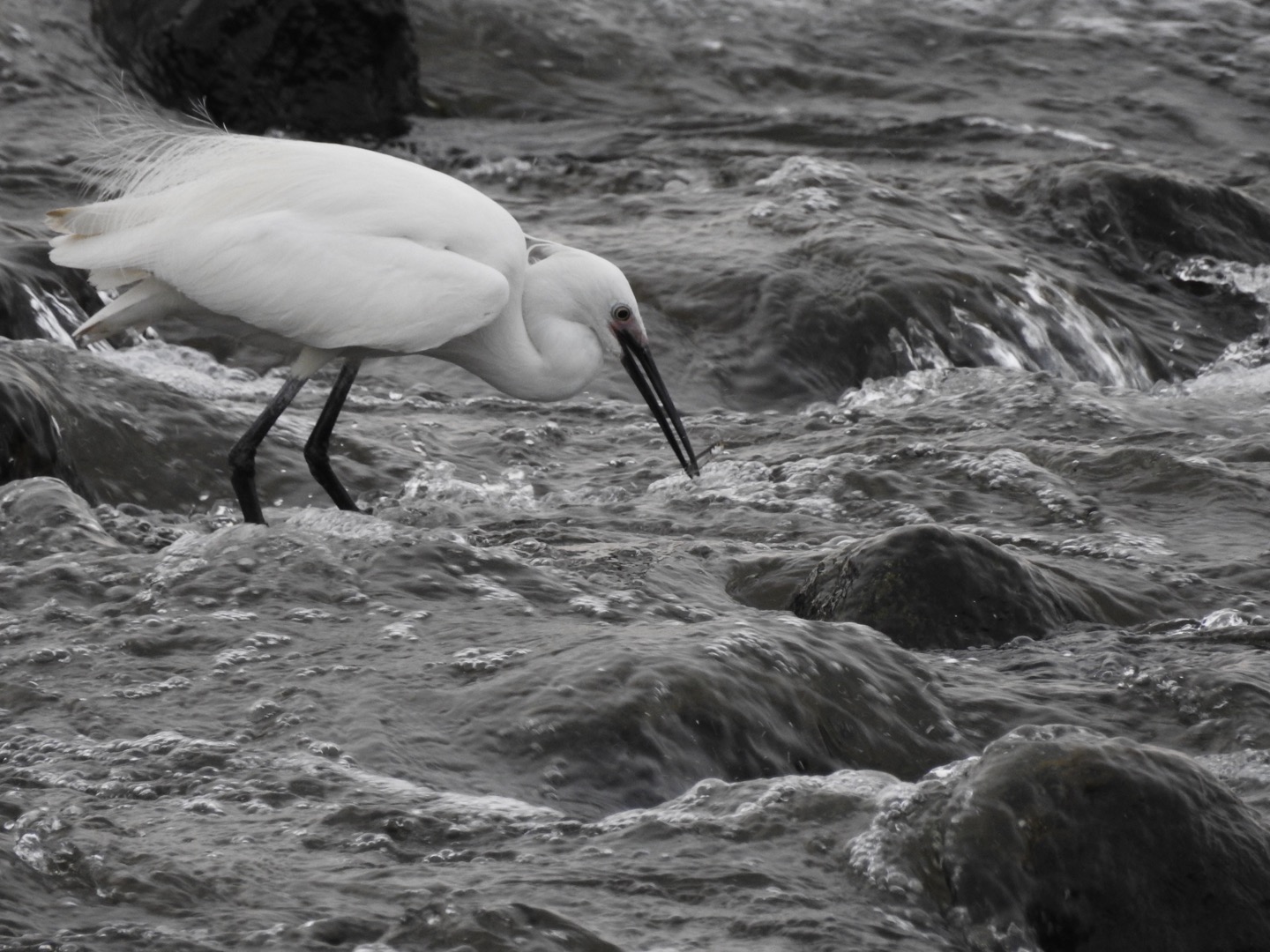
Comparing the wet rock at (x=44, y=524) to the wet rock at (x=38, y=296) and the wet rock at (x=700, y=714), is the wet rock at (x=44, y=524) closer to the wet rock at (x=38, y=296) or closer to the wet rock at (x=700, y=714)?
the wet rock at (x=700, y=714)

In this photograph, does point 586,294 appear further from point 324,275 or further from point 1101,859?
point 1101,859

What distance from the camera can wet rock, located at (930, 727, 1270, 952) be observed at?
10.0 feet

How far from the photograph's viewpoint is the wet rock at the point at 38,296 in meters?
6.73

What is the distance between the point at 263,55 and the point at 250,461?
16.0 ft

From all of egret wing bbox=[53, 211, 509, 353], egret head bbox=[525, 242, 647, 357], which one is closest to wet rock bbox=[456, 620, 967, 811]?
egret wing bbox=[53, 211, 509, 353]

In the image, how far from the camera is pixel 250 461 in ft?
18.9

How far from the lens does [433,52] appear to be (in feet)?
37.8

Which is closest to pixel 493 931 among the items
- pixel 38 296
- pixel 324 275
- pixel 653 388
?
pixel 324 275

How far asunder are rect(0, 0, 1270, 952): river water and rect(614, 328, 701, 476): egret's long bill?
14 centimetres

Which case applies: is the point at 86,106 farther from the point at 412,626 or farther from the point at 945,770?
the point at 945,770

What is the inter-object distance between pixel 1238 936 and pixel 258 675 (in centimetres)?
202

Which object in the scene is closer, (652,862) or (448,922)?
(448,922)

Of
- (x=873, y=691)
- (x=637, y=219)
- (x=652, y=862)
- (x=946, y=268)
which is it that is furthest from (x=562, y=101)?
(x=652, y=862)

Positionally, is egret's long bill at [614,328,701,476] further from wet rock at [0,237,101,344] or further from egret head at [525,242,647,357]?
wet rock at [0,237,101,344]
